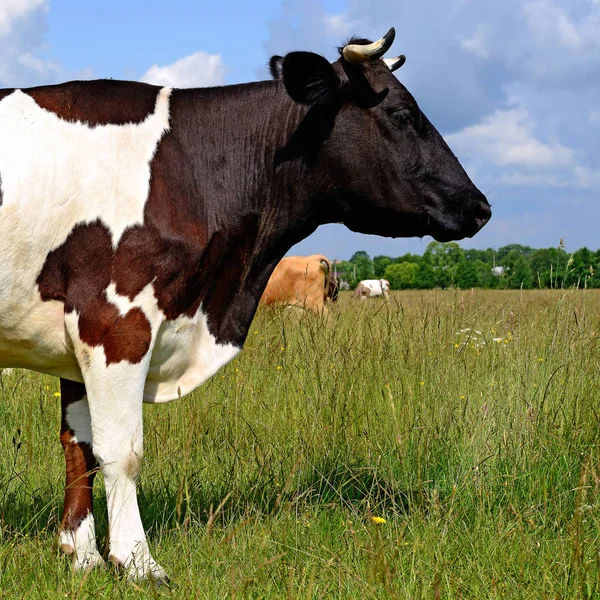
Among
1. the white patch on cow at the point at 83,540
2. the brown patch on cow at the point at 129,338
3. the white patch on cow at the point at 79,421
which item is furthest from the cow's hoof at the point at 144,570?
the brown patch on cow at the point at 129,338

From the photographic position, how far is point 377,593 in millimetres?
2814

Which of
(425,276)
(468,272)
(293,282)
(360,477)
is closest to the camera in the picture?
(360,477)

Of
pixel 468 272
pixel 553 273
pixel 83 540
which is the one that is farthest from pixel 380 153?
pixel 468 272

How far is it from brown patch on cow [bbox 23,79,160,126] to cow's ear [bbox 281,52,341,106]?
27.2 inches

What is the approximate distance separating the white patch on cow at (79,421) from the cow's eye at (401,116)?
2.18m

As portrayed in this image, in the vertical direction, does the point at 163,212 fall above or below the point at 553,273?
above

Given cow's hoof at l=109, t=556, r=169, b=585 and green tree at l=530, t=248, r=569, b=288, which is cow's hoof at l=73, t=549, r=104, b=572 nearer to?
cow's hoof at l=109, t=556, r=169, b=585

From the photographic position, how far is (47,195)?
3.25 m

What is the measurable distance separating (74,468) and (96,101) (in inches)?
71.9

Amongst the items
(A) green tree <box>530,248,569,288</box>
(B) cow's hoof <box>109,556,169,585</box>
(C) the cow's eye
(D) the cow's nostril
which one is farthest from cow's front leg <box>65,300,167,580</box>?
(A) green tree <box>530,248,569,288</box>

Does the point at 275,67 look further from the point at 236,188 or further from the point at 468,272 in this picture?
the point at 468,272

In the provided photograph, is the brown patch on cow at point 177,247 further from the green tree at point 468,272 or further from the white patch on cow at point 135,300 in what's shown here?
the green tree at point 468,272

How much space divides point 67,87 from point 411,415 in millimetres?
2874

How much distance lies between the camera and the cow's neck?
3.59 m
